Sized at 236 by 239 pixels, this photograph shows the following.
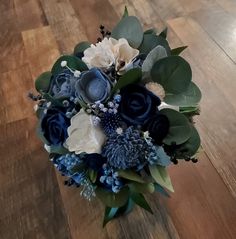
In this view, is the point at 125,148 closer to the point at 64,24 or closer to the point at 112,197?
the point at 112,197

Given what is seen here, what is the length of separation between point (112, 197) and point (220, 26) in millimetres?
937

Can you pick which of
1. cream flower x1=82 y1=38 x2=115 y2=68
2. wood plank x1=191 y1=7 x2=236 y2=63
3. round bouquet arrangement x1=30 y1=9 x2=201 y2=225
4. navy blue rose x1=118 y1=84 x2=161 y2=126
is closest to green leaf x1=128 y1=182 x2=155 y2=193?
round bouquet arrangement x1=30 y1=9 x2=201 y2=225

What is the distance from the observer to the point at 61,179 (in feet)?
3.02

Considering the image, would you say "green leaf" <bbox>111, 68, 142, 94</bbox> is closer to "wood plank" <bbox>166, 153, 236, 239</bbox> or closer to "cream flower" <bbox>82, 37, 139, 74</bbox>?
"cream flower" <bbox>82, 37, 139, 74</bbox>

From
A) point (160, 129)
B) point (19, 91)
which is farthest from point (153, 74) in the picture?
point (19, 91)

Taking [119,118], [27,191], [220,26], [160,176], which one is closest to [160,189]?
[160,176]

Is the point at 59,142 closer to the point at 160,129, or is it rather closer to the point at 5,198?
the point at 160,129

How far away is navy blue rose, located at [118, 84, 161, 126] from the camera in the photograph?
65 centimetres

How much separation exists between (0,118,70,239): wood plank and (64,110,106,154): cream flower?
0.90ft

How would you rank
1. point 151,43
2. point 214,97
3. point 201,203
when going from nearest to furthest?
1. point 151,43
2. point 201,203
3. point 214,97

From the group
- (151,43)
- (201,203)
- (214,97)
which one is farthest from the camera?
(214,97)

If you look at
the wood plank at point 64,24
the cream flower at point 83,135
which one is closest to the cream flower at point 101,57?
the cream flower at point 83,135

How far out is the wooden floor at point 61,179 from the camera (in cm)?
83

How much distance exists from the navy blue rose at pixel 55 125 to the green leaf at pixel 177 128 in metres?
0.19
